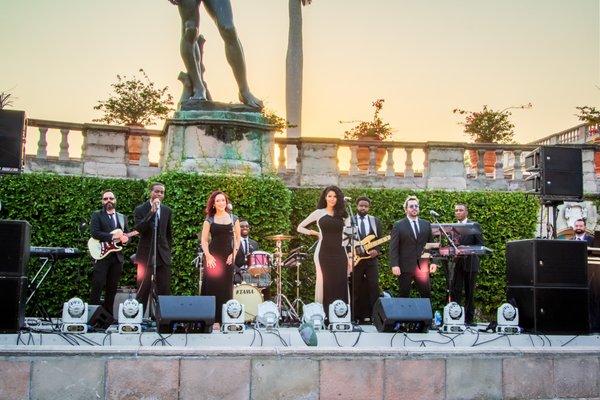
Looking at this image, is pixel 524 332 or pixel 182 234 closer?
pixel 524 332

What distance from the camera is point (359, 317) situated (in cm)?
1074

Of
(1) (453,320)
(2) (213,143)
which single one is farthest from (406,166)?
(1) (453,320)

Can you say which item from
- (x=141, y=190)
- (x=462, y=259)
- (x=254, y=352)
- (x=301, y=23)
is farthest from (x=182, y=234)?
(x=301, y=23)

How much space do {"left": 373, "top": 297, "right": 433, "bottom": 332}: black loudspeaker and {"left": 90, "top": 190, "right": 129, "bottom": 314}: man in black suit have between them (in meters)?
3.65

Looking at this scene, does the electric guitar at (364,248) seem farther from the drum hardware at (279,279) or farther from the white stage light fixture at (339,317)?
the white stage light fixture at (339,317)

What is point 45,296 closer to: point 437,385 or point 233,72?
point 233,72

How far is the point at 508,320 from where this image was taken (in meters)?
9.08

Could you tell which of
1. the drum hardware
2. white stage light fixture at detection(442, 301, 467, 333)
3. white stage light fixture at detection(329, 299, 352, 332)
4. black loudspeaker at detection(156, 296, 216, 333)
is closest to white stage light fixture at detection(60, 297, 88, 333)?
black loudspeaker at detection(156, 296, 216, 333)

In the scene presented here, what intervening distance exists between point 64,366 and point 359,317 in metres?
5.15

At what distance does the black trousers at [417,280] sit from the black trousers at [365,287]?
48 cm

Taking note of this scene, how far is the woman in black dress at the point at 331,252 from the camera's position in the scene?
991 cm

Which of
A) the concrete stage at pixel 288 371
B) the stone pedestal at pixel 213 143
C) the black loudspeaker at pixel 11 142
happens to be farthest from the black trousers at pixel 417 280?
the black loudspeaker at pixel 11 142

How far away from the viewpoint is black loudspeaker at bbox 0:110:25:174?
8523mm

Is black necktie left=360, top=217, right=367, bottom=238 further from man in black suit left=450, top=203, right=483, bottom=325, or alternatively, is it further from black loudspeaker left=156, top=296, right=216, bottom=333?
black loudspeaker left=156, top=296, right=216, bottom=333
